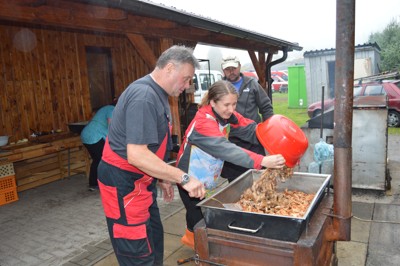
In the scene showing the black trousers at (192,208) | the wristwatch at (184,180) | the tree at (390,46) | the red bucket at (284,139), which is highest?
the tree at (390,46)

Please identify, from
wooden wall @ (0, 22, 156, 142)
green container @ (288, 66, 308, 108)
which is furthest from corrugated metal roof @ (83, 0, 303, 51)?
green container @ (288, 66, 308, 108)

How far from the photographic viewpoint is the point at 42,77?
22.5 feet

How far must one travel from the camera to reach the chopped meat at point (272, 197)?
2491 mm

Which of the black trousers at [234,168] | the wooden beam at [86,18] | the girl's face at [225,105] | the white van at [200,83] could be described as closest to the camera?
the girl's face at [225,105]

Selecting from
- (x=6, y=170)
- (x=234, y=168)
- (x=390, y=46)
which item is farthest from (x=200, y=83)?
(x=390, y=46)

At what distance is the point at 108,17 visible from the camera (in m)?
4.30

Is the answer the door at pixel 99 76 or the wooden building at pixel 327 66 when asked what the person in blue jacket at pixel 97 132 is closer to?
the door at pixel 99 76

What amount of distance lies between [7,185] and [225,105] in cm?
474

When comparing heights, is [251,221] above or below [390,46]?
below

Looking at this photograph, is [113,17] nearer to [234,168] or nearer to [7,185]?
[234,168]

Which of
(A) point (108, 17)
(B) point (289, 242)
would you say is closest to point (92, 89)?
(A) point (108, 17)

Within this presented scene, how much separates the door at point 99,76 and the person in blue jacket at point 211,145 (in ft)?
18.0

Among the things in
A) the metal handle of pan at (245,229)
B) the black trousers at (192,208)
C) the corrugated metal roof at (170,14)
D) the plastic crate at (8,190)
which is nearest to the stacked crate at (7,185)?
Answer: the plastic crate at (8,190)

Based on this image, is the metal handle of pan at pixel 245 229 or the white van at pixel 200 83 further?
the white van at pixel 200 83
